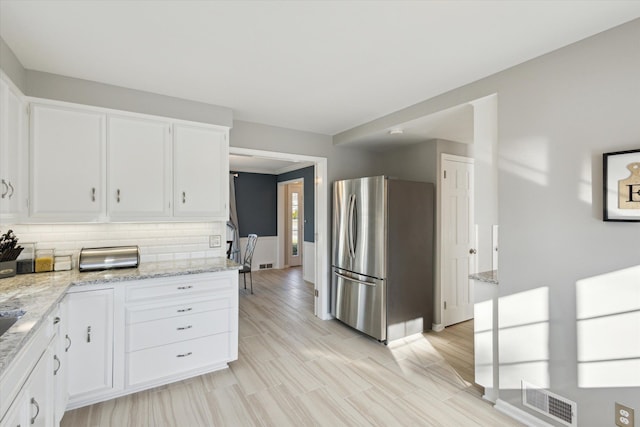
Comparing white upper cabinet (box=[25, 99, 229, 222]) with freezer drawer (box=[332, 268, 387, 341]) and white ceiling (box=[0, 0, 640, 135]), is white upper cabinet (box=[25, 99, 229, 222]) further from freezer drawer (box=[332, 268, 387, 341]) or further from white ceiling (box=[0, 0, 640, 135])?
freezer drawer (box=[332, 268, 387, 341])

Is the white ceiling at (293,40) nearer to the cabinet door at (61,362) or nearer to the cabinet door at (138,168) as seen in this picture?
the cabinet door at (138,168)

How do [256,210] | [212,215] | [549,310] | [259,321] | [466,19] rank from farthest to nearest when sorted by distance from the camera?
[256,210] < [259,321] < [212,215] < [549,310] < [466,19]

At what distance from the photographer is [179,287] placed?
2453mm

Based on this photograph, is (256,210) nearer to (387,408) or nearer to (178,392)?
(178,392)

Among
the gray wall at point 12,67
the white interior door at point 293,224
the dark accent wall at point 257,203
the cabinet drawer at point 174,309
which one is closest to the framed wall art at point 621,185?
the cabinet drawer at point 174,309

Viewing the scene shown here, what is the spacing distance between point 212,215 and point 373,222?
1696 mm

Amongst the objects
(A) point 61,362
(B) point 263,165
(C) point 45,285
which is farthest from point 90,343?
(B) point 263,165

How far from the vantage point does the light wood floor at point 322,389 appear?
207 centimetres

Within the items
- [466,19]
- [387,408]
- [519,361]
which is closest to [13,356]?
[387,408]

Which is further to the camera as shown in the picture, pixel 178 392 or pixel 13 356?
pixel 178 392

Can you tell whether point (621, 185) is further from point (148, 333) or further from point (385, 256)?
point (148, 333)

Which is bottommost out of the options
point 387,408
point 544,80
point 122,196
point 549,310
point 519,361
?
point 387,408

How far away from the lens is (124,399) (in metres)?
2.26

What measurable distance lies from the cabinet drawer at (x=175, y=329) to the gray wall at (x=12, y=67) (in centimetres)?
191
